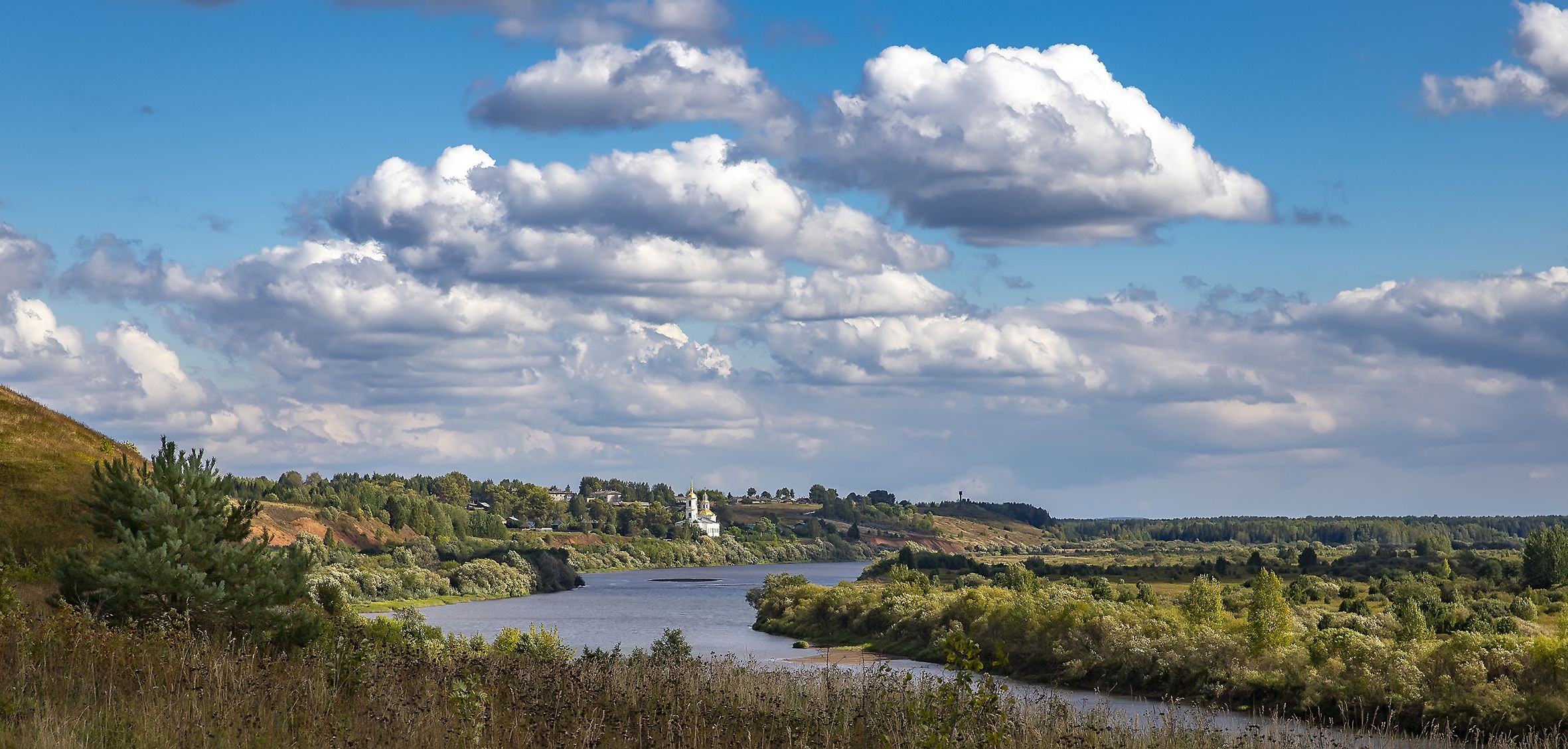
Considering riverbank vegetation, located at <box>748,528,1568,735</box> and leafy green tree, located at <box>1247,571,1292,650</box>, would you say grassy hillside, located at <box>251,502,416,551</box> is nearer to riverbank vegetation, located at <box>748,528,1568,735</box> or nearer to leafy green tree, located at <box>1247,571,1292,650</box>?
riverbank vegetation, located at <box>748,528,1568,735</box>

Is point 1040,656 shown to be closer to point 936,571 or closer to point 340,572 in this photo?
point 936,571

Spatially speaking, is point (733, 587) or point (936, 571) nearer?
point (936, 571)

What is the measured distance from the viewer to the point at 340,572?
5162 inches

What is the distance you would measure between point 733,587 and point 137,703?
181m

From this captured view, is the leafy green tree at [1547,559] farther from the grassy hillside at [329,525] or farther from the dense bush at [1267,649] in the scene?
the grassy hillside at [329,525]

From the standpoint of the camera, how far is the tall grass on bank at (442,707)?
37.1ft

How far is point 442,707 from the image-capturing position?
13227 mm

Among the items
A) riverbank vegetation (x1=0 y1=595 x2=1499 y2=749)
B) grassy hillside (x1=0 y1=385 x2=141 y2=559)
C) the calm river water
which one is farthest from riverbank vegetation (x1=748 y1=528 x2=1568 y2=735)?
grassy hillside (x1=0 y1=385 x2=141 y2=559)

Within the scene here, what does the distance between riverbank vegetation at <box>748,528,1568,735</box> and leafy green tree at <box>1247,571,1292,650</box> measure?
0.07 meters

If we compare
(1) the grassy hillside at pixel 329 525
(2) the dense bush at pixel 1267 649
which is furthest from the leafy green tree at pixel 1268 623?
(1) the grassy hillside at pixel 329 525

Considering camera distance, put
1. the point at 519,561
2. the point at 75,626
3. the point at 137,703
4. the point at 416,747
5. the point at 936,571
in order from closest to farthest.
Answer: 1. the point at 416,747
2. the point at 137,703
3. the point at 75,626
4. the point at 936,571
5. the point at 519,561

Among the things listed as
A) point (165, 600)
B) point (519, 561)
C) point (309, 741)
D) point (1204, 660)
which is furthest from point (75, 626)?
point (519, 561)

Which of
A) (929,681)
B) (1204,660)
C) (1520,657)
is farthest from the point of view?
(1204,660)

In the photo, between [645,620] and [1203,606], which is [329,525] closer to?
[645,620]
